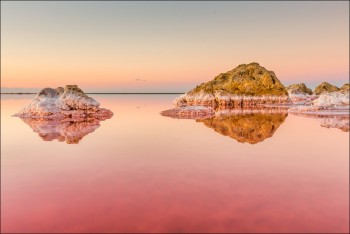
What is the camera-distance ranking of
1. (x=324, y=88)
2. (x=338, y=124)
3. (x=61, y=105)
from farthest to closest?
(x=324, y=88)
(x=61, y=105)
(x=338, y=124)

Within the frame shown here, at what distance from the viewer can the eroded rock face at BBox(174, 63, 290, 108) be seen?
89375mm

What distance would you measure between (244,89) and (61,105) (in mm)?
68191

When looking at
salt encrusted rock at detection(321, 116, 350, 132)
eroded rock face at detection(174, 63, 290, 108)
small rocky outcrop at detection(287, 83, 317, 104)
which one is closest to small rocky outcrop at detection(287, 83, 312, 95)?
small rocky outcrop at detection(287, 83, 317, 104)

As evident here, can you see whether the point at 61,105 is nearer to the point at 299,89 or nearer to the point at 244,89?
the point at 244,89

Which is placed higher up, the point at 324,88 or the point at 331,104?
the point at 324,88

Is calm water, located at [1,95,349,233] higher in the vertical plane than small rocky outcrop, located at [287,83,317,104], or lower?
lower

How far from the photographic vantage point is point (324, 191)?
11219 mm

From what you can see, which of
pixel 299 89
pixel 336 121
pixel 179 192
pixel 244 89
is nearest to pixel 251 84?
pixel 244 89

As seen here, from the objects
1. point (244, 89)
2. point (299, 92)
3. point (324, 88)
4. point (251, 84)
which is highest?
point (324, 88)

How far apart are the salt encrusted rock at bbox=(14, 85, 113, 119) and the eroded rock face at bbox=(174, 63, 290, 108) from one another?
138 ft

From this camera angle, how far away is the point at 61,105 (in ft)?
152

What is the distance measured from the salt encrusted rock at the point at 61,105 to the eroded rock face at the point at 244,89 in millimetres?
42113

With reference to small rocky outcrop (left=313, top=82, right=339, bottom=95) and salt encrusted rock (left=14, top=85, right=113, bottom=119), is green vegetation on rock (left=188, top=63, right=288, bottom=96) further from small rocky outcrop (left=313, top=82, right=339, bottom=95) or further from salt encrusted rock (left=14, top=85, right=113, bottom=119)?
salt encrusted rock (left=14, top=85, right=113, bottom=119)

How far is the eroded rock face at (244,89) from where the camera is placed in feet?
293
